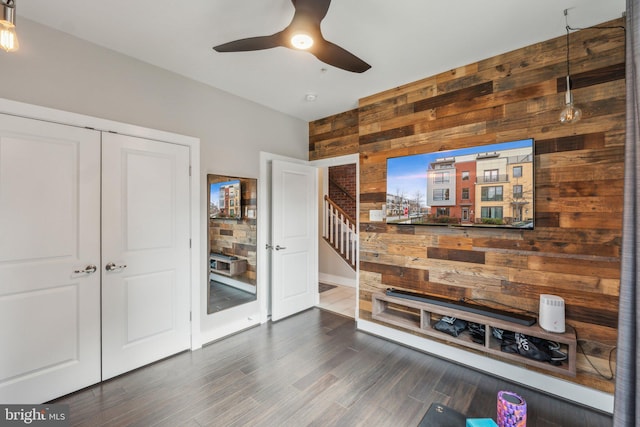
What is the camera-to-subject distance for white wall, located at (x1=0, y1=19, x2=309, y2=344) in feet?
6.91

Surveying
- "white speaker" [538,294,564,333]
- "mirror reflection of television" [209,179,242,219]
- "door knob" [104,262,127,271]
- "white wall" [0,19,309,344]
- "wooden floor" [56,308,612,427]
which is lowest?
"wooden floor" [56,308,612,427]

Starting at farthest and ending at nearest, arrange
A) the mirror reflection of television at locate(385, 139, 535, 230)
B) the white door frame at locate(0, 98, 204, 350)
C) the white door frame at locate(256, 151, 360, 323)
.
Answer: the white door frame at locate(256, 151, 360, 323), the mirror reflection of television at locate(385, 139, 535, 230), the white door frame at locate(0, 98, 204, 350)

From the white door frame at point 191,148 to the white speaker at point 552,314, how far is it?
10.3 feet

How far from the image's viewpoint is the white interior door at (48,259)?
2.01 meters

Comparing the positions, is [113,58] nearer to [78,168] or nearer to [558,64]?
[78,168]

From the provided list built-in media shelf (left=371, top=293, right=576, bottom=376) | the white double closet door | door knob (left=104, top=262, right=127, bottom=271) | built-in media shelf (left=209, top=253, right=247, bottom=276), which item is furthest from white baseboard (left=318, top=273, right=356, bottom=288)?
door knob (left=104, top=262, right=127, bottom=271)

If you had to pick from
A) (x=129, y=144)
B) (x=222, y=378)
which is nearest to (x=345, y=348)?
(x=222, y=378)

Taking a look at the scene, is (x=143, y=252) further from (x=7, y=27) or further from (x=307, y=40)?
(x=307, y=40)

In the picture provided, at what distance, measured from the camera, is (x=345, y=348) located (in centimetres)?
302

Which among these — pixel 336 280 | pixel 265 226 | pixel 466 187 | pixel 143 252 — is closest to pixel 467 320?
pixel 466 187

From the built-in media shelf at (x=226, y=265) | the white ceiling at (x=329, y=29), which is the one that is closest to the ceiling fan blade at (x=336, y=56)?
the white ceiling at (x=329, y=29)

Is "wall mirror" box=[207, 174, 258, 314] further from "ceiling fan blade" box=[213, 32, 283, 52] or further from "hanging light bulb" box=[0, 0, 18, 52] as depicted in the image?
"hanging light bulb" box=[0, 0, 18, 52]

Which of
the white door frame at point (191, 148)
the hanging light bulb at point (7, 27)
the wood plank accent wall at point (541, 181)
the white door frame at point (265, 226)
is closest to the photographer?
the hanging light bulb at point (7, 27)

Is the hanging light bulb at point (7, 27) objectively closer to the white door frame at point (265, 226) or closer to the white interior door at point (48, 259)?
the white interior door at point (48, 259)
